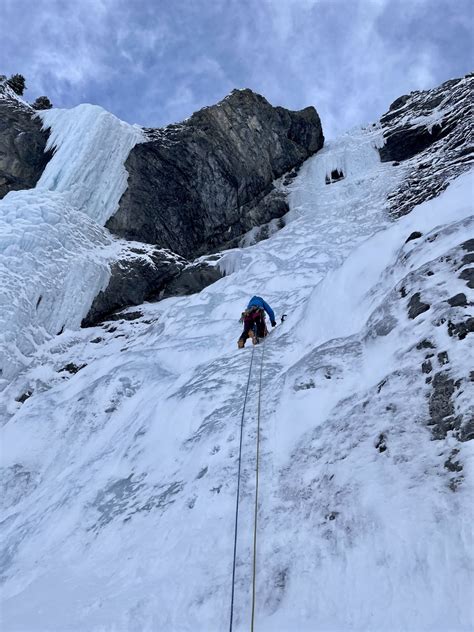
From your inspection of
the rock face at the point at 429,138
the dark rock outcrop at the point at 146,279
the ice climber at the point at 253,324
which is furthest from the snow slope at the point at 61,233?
the rock face at the point at 429,138

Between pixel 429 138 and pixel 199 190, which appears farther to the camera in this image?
pixel 429 138

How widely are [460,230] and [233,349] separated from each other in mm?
4881

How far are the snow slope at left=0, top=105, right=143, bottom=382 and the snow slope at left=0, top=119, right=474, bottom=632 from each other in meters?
5.36

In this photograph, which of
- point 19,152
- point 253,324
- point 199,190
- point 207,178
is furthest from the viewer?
point 207,178

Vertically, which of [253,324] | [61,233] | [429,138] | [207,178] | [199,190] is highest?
[429,138]

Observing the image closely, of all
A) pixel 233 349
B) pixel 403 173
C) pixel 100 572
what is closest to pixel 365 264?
pixel 233 349

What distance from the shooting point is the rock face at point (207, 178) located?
22625 mm

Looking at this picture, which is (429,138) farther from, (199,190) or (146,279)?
(146,279)

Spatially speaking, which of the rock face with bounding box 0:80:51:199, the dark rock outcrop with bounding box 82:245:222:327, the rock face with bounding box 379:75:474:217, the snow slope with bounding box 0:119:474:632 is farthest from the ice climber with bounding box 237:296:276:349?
the rock face with bounding box 0:80:51:199

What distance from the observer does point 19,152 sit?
22.9 meters

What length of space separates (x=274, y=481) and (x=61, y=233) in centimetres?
1554

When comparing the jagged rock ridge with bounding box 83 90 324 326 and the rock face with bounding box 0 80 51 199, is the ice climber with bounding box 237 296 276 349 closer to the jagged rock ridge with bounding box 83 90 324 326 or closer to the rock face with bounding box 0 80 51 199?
the jagged rock ridge with bounding box 83 90 324 326

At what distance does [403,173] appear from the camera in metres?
22.8

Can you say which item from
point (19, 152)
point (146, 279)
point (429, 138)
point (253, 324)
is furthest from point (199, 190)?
point (253, 324)
